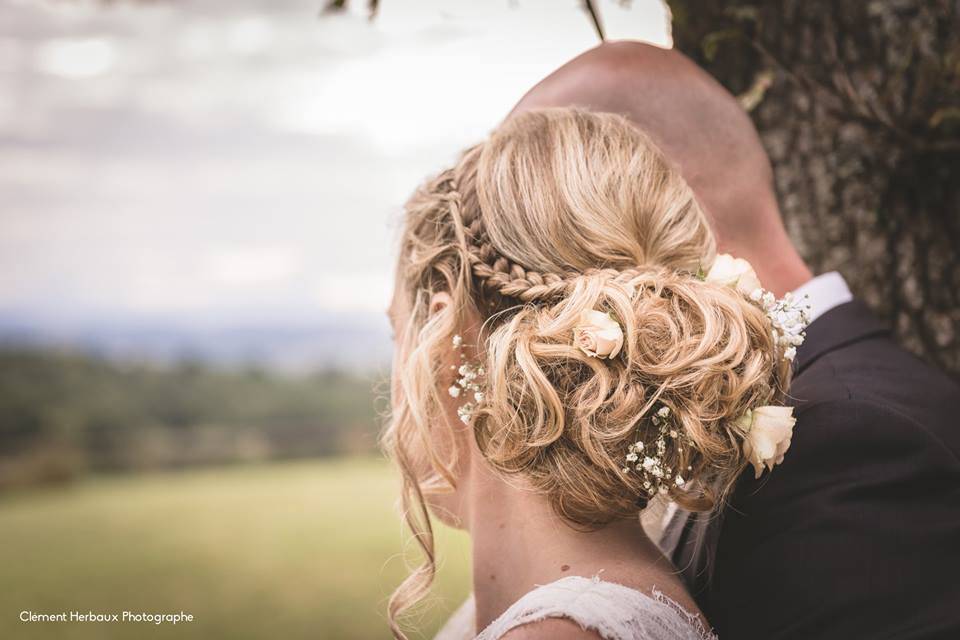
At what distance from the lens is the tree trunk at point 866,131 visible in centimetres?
248

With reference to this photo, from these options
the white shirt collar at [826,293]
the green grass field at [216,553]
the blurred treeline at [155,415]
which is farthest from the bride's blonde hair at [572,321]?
the blurred treeline at [155,415]

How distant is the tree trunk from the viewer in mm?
2482

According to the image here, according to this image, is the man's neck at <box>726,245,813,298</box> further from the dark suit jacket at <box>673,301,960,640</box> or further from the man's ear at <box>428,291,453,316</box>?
the man's ear at <box>428,291,453,316</box>

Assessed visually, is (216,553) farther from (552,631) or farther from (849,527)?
(849,527)

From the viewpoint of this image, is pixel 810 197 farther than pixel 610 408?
Yes

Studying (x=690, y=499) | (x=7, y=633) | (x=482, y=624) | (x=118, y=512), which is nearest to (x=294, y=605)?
(x=7, y=633)

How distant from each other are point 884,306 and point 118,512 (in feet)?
30.7

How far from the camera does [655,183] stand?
72.4 inches

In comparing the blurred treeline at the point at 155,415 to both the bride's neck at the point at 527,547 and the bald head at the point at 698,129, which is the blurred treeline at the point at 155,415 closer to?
the bald head at the point at 698,129

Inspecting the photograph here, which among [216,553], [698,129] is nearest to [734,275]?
[698,129]

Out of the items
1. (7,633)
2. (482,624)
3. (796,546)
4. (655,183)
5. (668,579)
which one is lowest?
(7,633)

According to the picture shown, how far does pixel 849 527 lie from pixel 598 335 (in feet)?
2.19

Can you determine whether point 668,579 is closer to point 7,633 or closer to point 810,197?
point 810,197

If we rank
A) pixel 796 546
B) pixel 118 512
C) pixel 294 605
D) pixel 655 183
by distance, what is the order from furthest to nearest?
pixel 118 512, pixel 294 605, pixel 655 183, pixel 796 546
